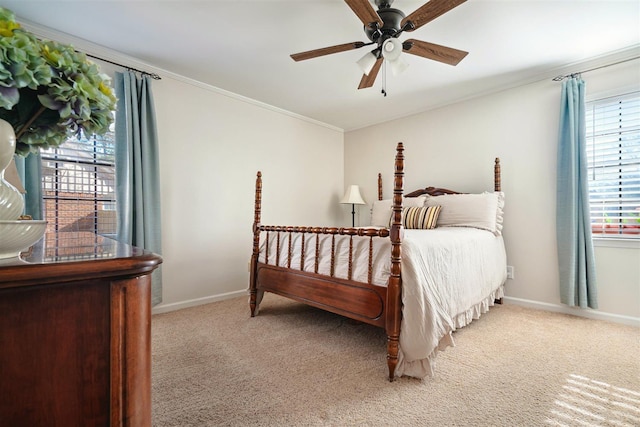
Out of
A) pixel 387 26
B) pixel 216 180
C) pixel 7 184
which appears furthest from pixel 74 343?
pixel 216 180

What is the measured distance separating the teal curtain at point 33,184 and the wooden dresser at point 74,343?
232cm

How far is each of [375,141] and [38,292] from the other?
4.25 m

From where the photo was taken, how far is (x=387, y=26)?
184 centimetres

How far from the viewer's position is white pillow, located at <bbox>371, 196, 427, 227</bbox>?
3.41 meters

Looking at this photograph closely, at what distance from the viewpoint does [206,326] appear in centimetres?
242

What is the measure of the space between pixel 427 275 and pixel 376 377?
2.15 feet

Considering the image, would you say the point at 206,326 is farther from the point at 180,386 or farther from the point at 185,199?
the point at 185,199

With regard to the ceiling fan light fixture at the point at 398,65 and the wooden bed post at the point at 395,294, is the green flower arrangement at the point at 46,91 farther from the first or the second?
the ceiling fan light fixture at the point at 398,65

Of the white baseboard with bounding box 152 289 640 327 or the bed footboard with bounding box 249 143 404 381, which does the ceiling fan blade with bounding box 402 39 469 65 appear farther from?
the white baseboard with bounding box 152 289 640 327

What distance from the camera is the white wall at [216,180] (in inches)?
114

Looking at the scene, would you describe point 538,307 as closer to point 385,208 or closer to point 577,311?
point 577,311

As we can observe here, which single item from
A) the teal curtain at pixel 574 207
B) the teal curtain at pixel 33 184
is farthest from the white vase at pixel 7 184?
the teal curtain at pixel 574 207

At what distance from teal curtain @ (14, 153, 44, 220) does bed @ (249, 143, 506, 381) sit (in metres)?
1.58

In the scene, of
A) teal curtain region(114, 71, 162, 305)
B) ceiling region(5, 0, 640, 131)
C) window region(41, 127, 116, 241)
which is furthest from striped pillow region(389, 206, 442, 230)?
window region(41, 127, 116, 241)
